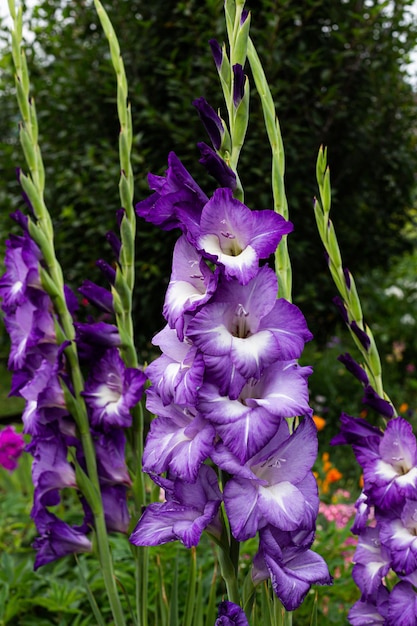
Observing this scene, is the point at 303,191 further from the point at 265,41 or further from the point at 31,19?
the point at 31,19

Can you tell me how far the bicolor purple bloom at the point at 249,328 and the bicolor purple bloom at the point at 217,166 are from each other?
132 mm

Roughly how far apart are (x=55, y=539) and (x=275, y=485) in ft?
2.30

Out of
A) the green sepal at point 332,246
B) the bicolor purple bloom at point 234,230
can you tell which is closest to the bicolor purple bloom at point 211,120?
the bicolor purple bloom at point 234,230

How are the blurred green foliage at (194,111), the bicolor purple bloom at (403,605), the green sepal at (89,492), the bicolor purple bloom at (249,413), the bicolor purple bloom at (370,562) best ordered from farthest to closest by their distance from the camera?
1. the blurred green foliage at (194,111)
2. the green sepal at (89,492)
3. the bicolor purple bloom at (370,562)
4. the bicolor purple bloom at (403,605)
5. the bicolor purple bloom at (249,413)

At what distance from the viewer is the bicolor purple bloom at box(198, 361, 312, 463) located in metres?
0.88

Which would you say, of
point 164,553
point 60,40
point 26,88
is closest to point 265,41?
point 60,40

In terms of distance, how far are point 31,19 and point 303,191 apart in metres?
1.95

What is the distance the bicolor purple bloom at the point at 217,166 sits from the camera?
906mm

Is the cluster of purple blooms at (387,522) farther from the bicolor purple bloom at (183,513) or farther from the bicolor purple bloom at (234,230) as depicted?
the bicolor purple bloom at (234,230)

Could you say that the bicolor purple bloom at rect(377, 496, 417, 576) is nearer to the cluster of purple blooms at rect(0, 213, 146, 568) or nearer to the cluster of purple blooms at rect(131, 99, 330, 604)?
the cluster of purple blooms at rect(131, 99, 330, 604)

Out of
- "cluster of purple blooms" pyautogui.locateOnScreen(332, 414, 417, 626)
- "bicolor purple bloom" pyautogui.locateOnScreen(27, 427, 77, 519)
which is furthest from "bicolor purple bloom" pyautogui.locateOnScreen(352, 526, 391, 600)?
"bicolor purple bloom" pyautogui.locateOnScreen(27, 427, 77, 519)

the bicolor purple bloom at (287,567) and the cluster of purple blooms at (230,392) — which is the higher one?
the cluster of purple blooms at (230,392)

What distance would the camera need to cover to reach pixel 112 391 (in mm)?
1417

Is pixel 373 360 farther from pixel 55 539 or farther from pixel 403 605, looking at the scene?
pixel 55 539
